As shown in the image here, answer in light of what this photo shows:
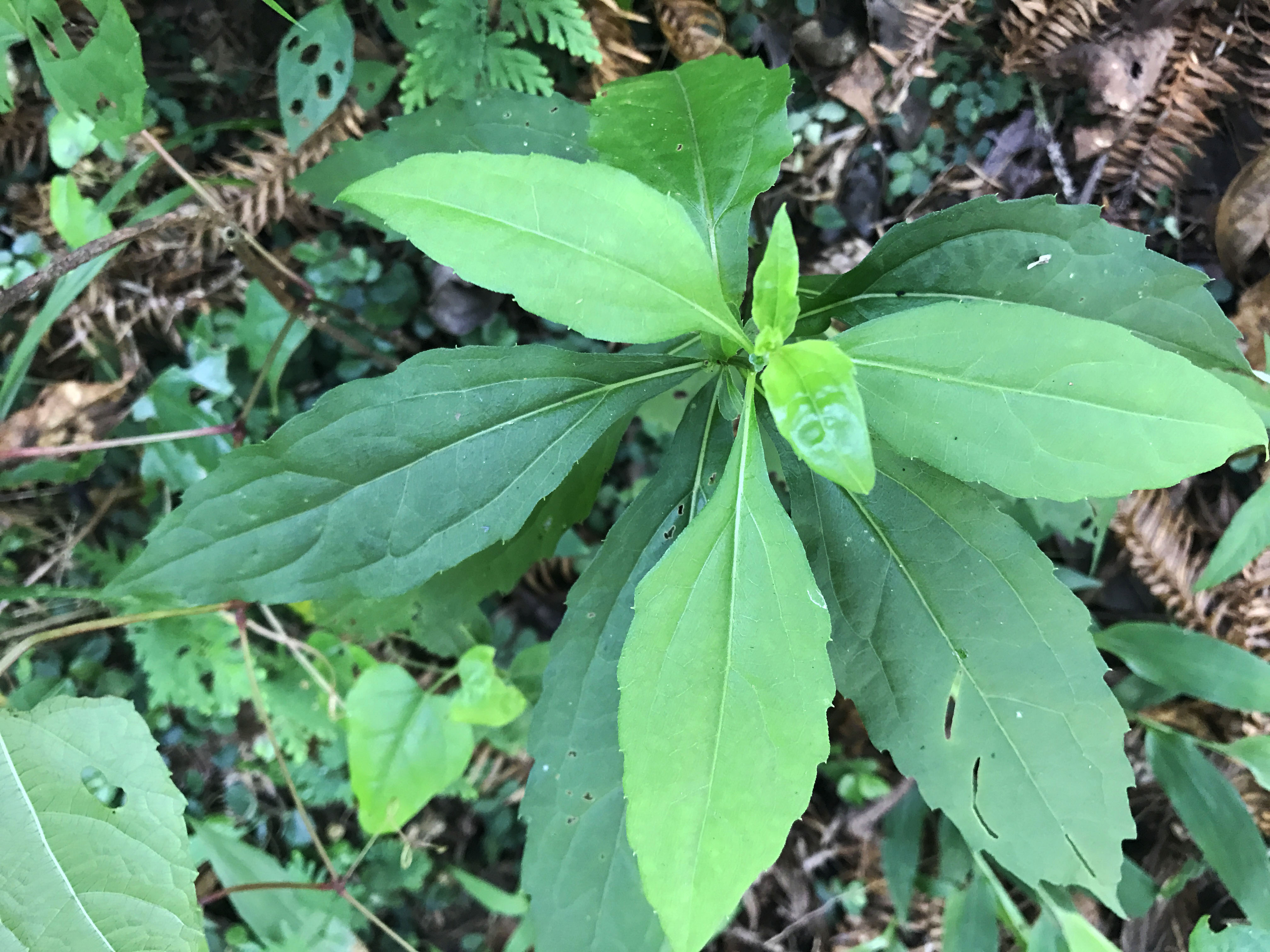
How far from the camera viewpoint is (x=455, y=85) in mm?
1423

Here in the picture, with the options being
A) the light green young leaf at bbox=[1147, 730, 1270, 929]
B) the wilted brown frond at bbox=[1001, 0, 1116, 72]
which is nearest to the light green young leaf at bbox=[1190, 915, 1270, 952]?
the light green young leaf at bbox=[1147, 730, 1270, 929]

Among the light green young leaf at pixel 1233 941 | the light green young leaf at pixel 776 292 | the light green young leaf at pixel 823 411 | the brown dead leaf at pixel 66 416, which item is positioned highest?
the light green young leaf at pixel 776 292

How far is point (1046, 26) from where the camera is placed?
61.1 inches

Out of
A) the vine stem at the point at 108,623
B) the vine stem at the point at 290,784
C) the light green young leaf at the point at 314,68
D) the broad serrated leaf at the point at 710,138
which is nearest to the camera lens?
the broad serrated leaf at the point at 710,138

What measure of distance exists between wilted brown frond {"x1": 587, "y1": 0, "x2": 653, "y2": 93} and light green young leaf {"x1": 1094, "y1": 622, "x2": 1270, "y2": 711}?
158 cm

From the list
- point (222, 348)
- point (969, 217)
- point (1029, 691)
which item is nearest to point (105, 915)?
point (222, 348)

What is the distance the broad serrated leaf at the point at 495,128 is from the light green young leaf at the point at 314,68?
0.23 meters

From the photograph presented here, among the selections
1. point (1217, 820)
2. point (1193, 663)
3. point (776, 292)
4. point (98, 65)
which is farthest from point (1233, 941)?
point (98, 65)

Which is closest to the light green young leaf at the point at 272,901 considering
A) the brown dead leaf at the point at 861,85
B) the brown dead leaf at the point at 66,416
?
the brown dead leaf at the point at 66,416

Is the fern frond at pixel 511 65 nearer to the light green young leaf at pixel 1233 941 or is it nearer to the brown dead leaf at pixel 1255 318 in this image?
the brown dead leaf at pixel 1255 318

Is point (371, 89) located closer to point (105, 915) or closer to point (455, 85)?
point (455, 85)

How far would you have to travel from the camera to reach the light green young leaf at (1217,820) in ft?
5.34

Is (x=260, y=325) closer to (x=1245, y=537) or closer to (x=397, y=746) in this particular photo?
(x=397, y=746)

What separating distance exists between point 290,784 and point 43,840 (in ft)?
1.62
